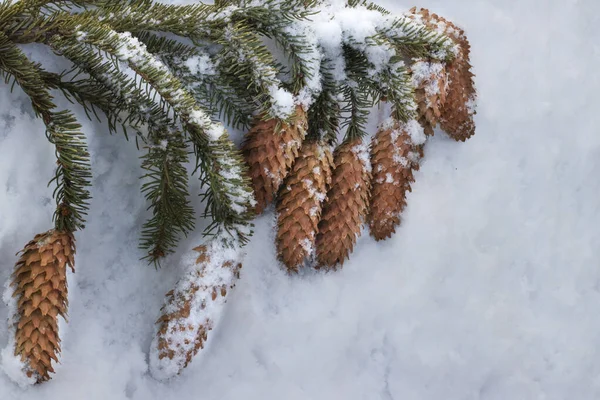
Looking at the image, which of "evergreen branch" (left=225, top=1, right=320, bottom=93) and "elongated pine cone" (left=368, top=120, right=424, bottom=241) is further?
"elongated pine cone" (left=368, top=120, right=424, bottom=241)

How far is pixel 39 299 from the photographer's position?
996 mm

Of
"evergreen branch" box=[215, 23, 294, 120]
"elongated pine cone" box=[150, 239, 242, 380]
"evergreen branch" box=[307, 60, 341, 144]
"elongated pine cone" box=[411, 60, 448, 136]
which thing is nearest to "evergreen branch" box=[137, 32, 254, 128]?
"evergreen branch" box=[215, 23, 294, 120]

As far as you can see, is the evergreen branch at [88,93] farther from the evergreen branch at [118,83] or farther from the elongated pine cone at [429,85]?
the elongated pine cone at [429,85]

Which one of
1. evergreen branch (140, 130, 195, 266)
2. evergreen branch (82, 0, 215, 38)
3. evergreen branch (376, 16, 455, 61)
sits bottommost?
evergreen branch (140, 130, 195, 266)

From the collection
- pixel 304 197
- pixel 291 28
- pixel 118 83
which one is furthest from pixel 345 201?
pixel 118 83

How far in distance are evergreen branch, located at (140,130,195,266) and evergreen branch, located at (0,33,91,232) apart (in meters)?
0.11

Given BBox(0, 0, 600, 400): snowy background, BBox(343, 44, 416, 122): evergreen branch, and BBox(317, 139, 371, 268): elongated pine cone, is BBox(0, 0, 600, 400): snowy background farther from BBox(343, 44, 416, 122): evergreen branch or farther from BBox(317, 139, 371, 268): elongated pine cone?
BBox(343, 44, 416, 122): evergreen branch

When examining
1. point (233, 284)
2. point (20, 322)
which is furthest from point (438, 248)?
point (20, 322)

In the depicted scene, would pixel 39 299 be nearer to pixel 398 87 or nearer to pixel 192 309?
pixel 192 309

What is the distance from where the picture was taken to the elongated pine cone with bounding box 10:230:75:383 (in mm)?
994

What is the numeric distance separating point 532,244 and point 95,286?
3.21 ft

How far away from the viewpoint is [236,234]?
1.14 metres

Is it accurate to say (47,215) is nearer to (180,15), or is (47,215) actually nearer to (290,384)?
(180,15)

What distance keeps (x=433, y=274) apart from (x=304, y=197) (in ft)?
1.29
